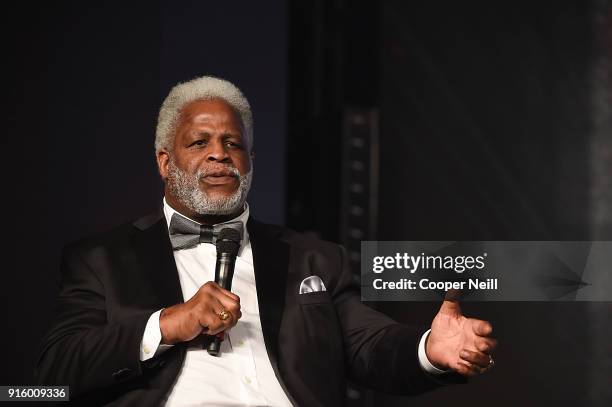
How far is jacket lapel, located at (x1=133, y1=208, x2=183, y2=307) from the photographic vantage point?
78.6 inches

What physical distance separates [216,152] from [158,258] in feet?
1.09

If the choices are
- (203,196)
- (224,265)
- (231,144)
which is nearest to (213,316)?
(224,265)

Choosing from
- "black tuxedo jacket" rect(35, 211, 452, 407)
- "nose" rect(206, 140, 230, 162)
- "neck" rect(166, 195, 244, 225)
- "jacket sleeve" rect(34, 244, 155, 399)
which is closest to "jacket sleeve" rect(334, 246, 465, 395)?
"black tuxedo jacket" rect(35, 211, 452, 407)

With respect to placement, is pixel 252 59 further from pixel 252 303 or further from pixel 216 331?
pixel 216 331

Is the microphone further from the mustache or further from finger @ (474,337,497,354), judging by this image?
finger @ (474,337,497,354)

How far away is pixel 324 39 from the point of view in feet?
9.94

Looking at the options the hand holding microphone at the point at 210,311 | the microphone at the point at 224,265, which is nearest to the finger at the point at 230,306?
the hand holding microphone at the point at 210,311

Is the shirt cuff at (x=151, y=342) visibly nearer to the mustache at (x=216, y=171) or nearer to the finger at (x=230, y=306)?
the finger at (x=230, y=306)

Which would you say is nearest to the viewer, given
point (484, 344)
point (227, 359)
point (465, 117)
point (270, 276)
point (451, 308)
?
point (484, 344)

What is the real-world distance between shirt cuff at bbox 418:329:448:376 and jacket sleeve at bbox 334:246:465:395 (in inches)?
0.4

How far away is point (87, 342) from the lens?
6.15ft

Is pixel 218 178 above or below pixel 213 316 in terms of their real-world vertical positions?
above

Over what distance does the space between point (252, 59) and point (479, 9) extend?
0.92 meters

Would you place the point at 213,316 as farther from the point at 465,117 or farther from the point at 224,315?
the point at 465,117
